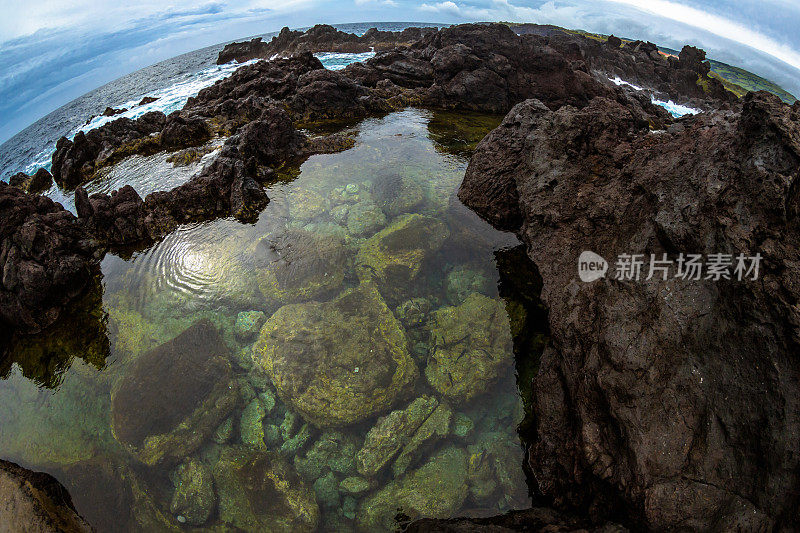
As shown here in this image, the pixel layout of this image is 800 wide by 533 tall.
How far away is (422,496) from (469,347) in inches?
126

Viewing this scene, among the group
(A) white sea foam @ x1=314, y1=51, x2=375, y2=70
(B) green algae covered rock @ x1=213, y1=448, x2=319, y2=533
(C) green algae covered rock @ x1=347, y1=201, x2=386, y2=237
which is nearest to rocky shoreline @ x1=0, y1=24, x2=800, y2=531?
(B) green algae covered rock @ x1=213, y1=448, x2=319, y2=533

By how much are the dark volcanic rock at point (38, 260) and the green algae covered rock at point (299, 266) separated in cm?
582

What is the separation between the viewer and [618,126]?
8.85 m

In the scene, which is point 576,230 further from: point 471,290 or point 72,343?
point 72,343

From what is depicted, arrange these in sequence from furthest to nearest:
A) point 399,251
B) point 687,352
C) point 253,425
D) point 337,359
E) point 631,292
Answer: point 399,251, point 337,359, point 253,425, point 631,292, point 687,352

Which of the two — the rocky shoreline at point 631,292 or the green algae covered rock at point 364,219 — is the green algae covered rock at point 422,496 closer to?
the rocky shoreline at point 631,292

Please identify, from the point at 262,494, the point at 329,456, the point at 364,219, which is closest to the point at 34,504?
the point at 262,494

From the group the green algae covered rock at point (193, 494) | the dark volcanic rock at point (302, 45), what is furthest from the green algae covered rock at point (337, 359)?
the dark volcanic rock at point (302, 45)

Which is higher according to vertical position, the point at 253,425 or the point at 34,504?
the point at 34,504

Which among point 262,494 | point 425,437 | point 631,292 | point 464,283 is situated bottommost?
point 262,494

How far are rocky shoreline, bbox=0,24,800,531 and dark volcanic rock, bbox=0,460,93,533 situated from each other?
2.30 metres

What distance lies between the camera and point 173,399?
711 centimetres

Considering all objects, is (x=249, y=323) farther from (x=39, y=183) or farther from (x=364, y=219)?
(x=39, y=183)

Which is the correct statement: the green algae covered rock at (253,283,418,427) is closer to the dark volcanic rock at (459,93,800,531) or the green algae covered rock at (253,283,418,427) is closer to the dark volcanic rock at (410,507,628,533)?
the dark volcanic rock at (410,507,628,533)
